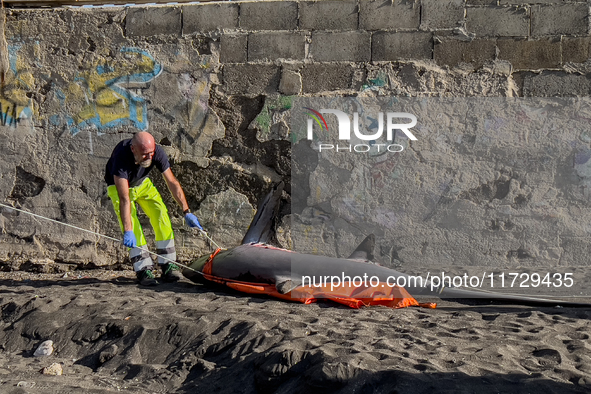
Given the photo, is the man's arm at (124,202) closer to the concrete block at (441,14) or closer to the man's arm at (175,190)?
the man's arm at (175,190)

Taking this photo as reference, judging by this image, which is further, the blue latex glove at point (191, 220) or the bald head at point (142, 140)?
the blue latex glove at point (191, 220)

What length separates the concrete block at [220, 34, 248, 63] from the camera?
5801 mm

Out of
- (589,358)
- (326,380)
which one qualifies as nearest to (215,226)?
(326,380)

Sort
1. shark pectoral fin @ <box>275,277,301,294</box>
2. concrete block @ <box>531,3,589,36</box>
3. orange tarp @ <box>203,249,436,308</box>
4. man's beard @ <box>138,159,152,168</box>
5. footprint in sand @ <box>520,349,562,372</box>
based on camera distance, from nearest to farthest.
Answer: footprint in sand @ <box>520,349,562,372</box>, orange tarp @ <box>203,249,436,308</box>, shark pectoral fin @ <box>275,277,301,294</box>, man's beard @ <box>138,159,152,168</box>, concrete block @ <box>531,3,589,36</box>

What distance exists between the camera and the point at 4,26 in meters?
5.95

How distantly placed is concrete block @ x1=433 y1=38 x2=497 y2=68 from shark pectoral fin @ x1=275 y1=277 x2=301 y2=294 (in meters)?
2.34

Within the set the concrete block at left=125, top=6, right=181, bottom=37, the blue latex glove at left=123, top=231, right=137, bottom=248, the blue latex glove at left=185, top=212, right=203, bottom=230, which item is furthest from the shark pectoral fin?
the concrete block at left=125, top=6, right=181, bottom=37

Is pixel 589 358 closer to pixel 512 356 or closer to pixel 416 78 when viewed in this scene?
pixel 512 356

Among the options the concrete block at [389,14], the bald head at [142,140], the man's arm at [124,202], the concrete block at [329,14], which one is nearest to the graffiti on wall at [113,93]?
the bald head at [142,140]

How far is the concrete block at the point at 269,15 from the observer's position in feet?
18.8

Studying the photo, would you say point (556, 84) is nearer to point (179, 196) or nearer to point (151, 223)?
point (179, 196)

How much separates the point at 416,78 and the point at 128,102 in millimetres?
2595

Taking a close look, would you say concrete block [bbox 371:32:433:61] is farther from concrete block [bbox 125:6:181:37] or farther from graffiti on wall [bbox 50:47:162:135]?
graffiti on wall [bbox 50:47:162:135]

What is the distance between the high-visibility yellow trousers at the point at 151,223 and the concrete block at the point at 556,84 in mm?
3289
